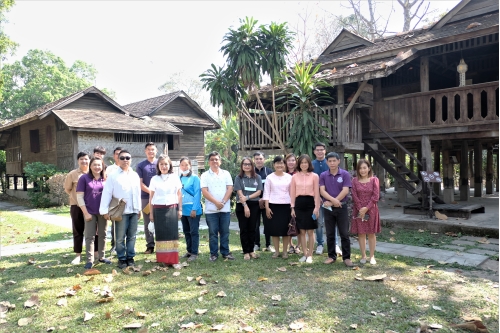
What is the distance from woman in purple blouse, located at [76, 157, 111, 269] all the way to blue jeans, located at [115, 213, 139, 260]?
0.36m

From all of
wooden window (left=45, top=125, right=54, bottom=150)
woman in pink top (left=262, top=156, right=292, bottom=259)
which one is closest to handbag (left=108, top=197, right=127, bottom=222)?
woman in pink top (left=262, top=156, right=292, bottom=259)

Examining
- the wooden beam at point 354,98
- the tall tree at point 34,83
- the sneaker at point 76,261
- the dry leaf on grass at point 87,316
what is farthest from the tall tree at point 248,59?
the tall tree at point 34,83

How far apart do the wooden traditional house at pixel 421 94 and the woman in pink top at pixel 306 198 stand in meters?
4.97

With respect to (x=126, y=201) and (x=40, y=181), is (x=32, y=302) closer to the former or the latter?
(x=126, y=201)

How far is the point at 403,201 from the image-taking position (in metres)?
13.2

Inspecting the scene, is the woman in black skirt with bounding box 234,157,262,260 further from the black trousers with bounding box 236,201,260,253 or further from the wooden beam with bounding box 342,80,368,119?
the wooden beam with bounding box 342,80,368,119

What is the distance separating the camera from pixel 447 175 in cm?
1243

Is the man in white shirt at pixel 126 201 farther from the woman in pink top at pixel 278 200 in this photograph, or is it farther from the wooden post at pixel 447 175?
the wooden post at pixel 447 175

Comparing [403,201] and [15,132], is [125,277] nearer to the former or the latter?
[403,201]

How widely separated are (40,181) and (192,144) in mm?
8803

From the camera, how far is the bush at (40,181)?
14.7 metres

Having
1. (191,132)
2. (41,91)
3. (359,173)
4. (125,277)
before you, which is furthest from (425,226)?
(41,91)

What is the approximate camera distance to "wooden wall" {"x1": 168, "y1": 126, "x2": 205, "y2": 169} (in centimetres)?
2155

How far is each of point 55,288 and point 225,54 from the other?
24.7 ft
